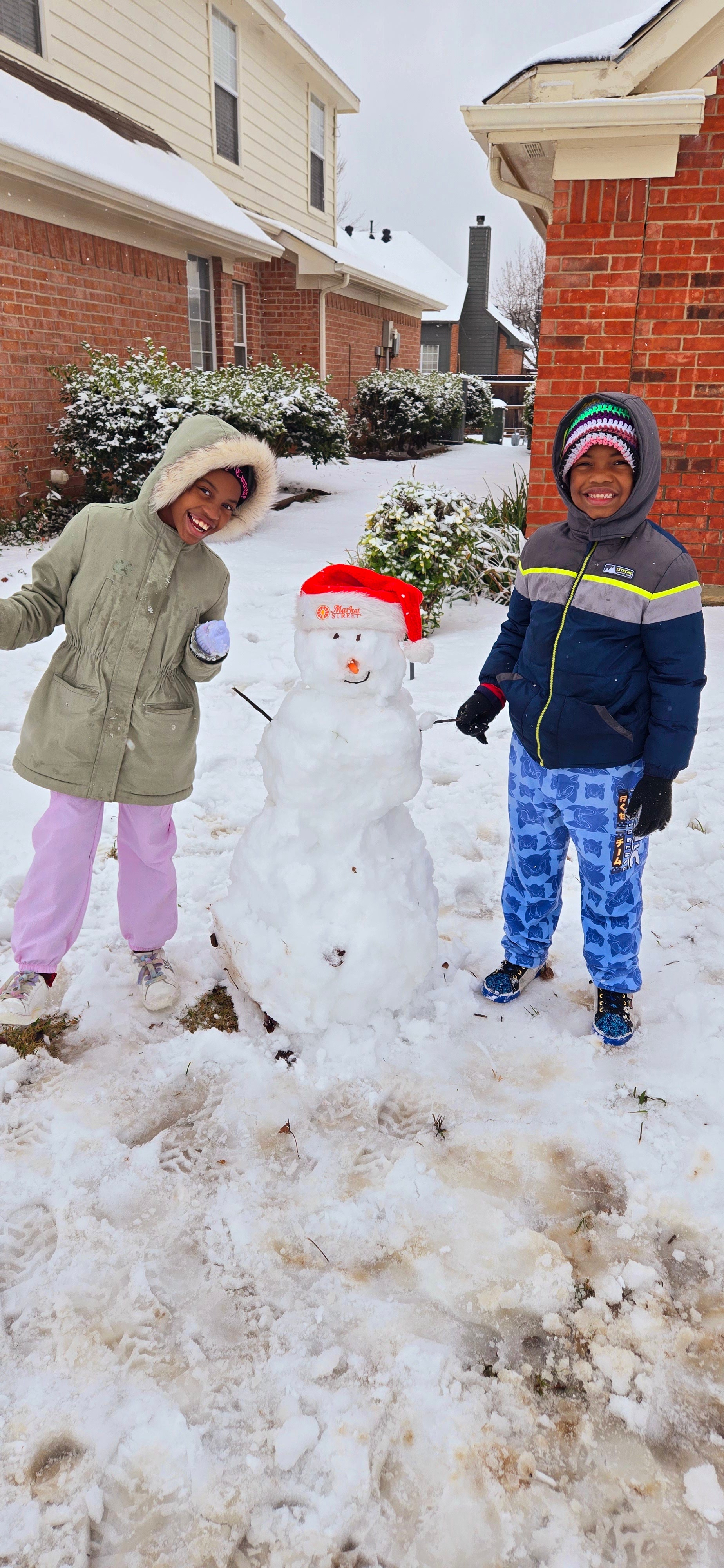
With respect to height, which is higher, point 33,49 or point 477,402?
point 33,49

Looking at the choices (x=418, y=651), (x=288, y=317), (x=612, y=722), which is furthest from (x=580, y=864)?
(x=288, y=317)

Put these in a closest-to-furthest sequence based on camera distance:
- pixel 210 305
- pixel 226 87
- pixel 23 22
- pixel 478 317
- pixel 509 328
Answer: pixel 23 22, pixel 210 305, pixel 226 87, pixel 478 317, pixel 509 328

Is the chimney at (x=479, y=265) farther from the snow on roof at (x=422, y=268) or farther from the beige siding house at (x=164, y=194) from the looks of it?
the beige siding house at (x=164, y=194)

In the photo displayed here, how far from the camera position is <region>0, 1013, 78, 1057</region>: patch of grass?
8.36ft

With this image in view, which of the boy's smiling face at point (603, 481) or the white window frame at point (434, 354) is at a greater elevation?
the white window frame at point (434, 354)

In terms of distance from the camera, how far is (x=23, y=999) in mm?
2549

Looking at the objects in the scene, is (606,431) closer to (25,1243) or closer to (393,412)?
(25,1243)

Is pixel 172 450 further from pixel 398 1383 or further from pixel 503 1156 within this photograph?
pixel 398 1383

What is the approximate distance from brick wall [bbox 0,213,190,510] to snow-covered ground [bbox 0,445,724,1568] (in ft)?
22.6

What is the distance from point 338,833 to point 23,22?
10.5 m

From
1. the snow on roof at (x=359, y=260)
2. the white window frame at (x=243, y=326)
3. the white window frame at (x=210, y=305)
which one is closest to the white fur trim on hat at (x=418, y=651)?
the white window frame at (x=210, y=305)

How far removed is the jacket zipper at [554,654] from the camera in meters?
2.31

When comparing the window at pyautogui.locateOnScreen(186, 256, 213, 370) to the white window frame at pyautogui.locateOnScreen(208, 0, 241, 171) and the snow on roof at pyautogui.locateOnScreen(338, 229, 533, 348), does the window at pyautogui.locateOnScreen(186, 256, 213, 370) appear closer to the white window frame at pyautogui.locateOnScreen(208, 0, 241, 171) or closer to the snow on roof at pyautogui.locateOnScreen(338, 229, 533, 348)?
the white window frame at pyautogui.locateOnScreen(208, 0, 241, 171)

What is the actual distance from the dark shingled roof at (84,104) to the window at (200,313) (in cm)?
130
